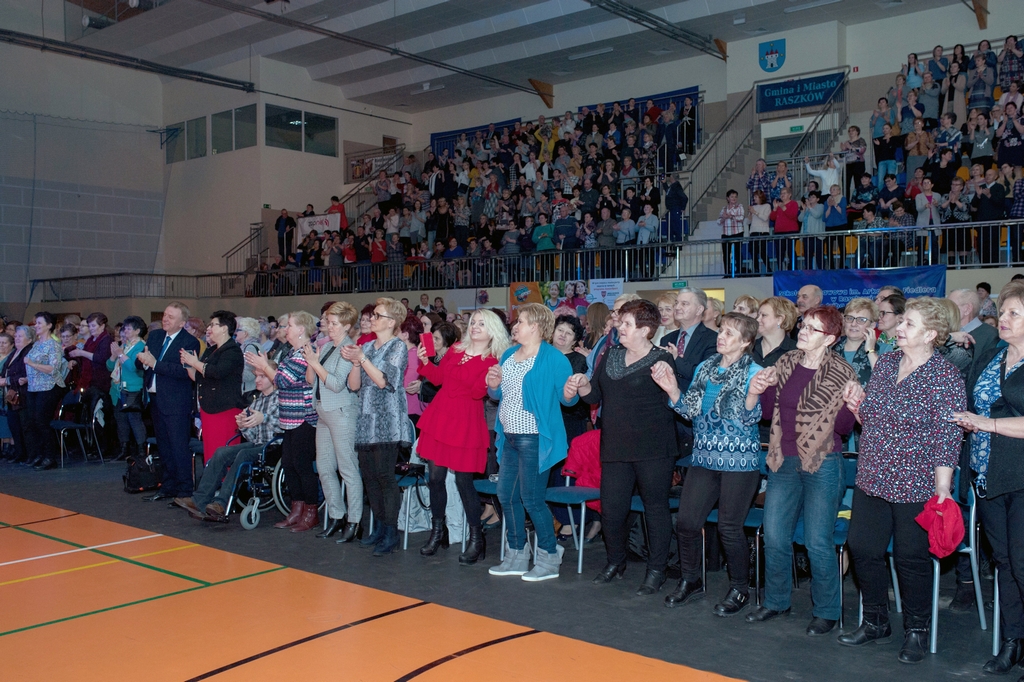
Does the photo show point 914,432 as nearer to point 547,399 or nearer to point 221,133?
point 547,399

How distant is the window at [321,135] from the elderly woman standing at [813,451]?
21086mm

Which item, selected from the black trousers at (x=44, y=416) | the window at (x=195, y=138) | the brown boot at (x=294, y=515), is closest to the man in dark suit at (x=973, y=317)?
the brown boot at (x=294, y=515)

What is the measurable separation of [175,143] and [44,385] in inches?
627

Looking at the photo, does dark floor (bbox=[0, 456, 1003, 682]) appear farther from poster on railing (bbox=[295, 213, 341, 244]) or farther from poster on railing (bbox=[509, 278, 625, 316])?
poster on railing (bbox=[295, 213, 341, 244])

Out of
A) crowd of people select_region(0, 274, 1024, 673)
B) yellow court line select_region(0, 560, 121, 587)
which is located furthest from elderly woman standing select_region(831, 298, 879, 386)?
yellow court line select_region(0, 560, 121, 587)

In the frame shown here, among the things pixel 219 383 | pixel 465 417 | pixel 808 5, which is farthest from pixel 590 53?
pixel 465 417

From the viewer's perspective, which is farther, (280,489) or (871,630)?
(280,489)

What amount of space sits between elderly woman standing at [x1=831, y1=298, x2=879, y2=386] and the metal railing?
6953 mm

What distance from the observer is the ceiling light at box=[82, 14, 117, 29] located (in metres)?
21.1

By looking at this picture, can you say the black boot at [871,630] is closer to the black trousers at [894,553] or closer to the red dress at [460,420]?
the black trousers at [894,553]

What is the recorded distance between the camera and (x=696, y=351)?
231 inches

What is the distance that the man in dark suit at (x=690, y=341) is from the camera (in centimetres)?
584

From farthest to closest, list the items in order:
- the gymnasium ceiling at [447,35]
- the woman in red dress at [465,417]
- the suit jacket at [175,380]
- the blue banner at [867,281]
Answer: the gymnasium ceiling at [447,35] → the blue banner at [867,281] → the suit jacket at [175,380] → the woman in red dress at [465,417]

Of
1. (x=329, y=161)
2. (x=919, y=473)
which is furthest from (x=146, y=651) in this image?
(x=329, y=161)
